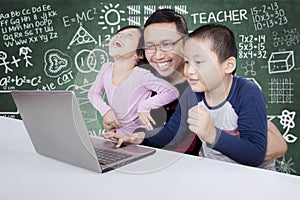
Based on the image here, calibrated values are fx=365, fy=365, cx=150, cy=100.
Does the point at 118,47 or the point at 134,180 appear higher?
the point at 118,47

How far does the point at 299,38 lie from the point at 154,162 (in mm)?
1635

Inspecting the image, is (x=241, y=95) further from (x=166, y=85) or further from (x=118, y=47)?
(x=118, y=47)

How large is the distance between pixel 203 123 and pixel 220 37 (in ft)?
1.94

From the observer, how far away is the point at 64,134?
938mm

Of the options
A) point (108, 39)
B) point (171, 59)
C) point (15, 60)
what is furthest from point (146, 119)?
point (15, 60)

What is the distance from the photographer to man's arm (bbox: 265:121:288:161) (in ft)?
7.60

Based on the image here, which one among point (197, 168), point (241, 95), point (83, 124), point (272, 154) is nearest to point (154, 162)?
point (197, 168)

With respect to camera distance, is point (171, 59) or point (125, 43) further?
point (125, 43)

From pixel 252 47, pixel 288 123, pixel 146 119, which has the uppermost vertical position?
pixel 252 47

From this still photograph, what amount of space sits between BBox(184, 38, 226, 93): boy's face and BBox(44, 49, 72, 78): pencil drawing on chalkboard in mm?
967

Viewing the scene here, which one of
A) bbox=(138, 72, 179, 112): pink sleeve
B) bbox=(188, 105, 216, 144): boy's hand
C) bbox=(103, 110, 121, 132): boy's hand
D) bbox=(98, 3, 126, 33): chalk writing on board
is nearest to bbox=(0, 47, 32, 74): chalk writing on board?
bbox=(98, 3, 126, 33): chalk writing on board

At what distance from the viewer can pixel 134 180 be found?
84cm

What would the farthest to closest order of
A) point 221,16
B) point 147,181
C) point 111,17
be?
point 111,17 < point 221,16 < point 147,181

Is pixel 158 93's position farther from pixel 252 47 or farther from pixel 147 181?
pixel 147 181
